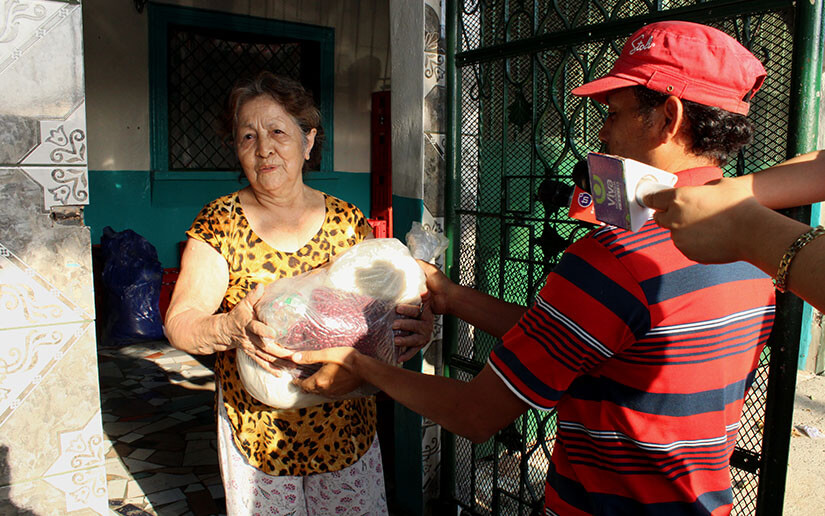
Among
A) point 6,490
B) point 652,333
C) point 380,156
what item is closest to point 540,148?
point 652,333

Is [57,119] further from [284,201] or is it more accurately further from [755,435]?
[755,435]

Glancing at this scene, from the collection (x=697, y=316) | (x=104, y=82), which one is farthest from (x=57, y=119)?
(x=104, y=82)

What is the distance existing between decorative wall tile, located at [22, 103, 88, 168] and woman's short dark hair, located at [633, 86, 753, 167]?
5.61ft

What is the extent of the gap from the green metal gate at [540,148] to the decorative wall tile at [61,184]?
146 centimetres

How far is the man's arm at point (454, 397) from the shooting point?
132cm

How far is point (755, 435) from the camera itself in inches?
70.7

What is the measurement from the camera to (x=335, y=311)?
181 centimetres

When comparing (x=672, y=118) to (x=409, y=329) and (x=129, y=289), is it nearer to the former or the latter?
(x=409, y=329)

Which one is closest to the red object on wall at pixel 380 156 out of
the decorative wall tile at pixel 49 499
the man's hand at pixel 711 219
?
the decorative wall tile at pixel 49 499

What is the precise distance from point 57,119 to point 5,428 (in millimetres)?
1030

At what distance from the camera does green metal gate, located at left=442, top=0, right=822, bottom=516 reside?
1.68 meters

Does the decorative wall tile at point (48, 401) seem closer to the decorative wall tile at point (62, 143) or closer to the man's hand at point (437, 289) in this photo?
the decorative wall tile at point (62, 143)

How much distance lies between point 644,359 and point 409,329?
833 mm

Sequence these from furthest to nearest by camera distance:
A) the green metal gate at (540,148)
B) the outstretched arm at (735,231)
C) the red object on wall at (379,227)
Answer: the red object on wall at (379,227), the green metal gate at (540,148), the outstretched arm at (735,231)
